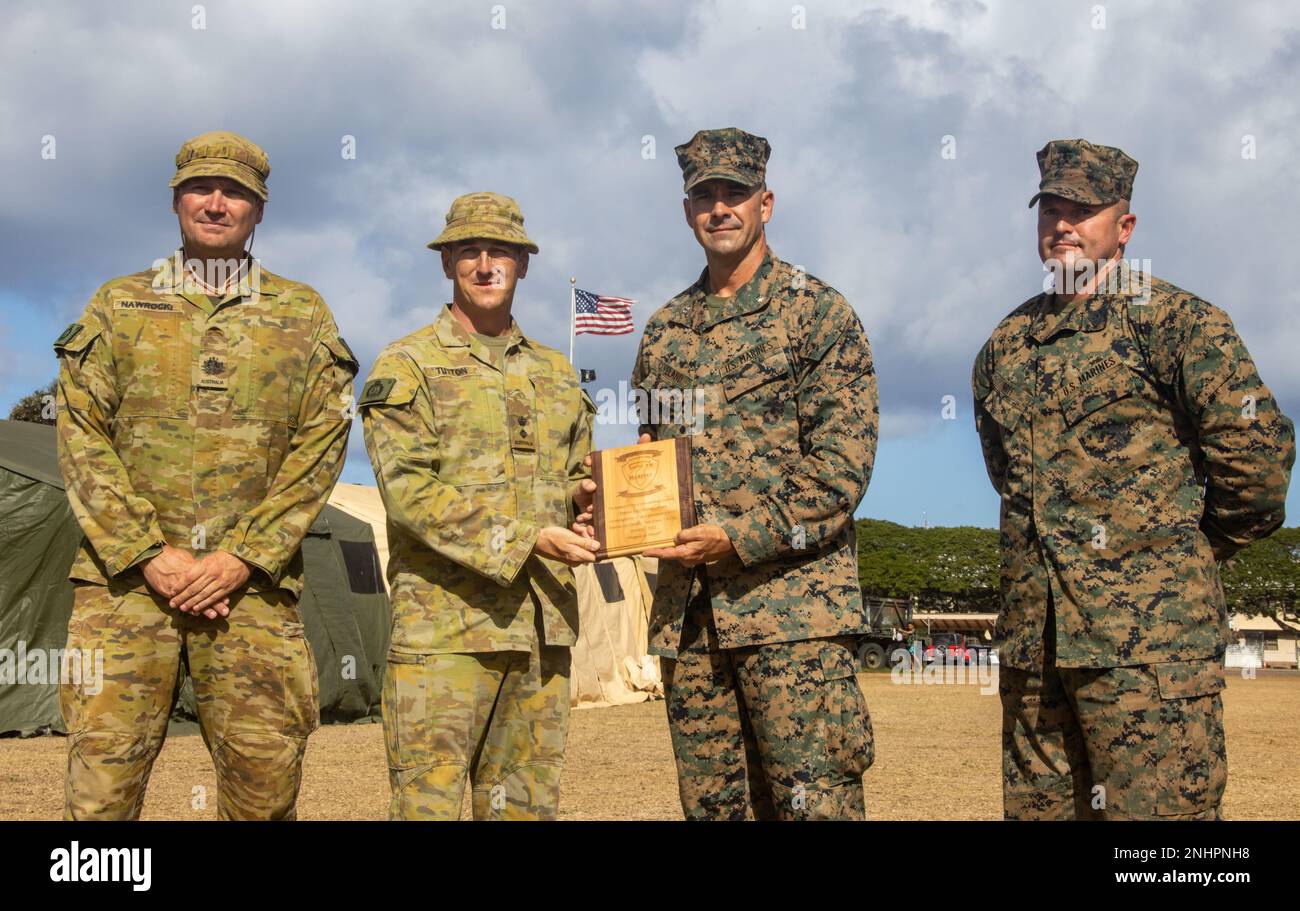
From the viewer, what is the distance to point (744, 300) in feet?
12.5

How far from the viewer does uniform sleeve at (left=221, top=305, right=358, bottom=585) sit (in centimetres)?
357

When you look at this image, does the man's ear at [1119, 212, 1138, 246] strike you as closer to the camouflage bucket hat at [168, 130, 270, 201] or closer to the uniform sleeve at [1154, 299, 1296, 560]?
the uniform sleeve at [1154, 299, 1296, 560]

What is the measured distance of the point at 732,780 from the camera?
3.55 meters

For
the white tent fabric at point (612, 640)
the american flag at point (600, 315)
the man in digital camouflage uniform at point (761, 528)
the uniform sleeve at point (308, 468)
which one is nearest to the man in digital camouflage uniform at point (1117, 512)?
the man in digital camouflage uniform at point (761, 528)

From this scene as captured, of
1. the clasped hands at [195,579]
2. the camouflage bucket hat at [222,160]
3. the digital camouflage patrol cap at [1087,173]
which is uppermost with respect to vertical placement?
the camouflage bucket hat at [222,160]

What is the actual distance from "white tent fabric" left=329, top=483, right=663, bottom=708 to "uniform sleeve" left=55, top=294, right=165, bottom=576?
1190 cm

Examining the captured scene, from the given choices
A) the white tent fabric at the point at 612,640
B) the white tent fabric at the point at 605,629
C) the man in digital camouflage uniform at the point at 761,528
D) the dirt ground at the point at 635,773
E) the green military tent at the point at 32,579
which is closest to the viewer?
the man in digital camouflage uniform at the point at 761,528

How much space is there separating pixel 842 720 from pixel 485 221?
1.87 metres

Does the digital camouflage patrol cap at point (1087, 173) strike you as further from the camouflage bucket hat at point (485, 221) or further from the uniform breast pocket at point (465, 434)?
the uniform breast pocket at point (465, 434)

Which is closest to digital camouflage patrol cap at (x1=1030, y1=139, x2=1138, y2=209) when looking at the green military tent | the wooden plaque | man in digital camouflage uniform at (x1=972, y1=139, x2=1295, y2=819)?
man in digital camouflage uniform at (x1=972, y1=139, x2=1295, y2=819)

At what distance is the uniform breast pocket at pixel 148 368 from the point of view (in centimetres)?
369

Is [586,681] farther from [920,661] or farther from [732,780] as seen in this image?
[920,661]

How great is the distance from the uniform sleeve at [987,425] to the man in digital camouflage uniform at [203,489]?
80.5 inches

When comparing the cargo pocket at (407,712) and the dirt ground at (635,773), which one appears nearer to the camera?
the cargo pocket at (407,712)
